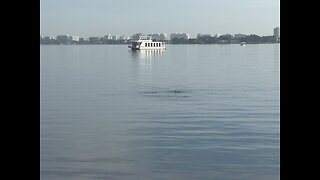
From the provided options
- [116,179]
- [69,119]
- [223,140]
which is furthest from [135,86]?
[116,179]

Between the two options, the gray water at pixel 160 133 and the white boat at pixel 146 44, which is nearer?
the gray water at pixel 160 133

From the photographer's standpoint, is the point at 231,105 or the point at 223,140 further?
the point at 231,105

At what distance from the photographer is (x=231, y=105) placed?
1243 centimetres

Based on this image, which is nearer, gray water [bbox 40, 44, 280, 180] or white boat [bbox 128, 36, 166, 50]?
gray water [bbox 40, 44, 280, 180]

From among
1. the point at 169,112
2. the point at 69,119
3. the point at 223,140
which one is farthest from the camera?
the point at 169,112

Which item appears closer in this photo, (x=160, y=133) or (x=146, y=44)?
(x=160, y=133)

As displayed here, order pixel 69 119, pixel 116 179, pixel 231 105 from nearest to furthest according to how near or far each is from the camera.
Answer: pixel 116 179 < pixel 69 119 < pixel 231 105
